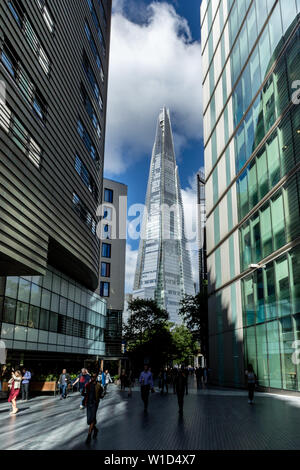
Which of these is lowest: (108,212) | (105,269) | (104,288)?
(104,288)

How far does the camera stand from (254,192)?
26.5 metres

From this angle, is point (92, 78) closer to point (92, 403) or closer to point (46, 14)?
point (46, 14)

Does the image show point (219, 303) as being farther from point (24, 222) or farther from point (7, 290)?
point (24, 222)

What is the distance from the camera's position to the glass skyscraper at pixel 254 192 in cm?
2147

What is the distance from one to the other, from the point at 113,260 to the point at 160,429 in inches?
2199

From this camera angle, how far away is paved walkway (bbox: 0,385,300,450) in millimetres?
8633

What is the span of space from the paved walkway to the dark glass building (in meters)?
6.57

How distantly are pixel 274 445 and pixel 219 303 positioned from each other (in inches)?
942

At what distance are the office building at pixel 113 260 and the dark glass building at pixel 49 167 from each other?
28777 mm

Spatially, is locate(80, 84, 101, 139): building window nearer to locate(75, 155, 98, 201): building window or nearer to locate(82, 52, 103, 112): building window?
locate(82, 52, 103, 112): building window

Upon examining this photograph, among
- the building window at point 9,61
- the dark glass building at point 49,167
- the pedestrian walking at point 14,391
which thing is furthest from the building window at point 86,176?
the pedestrian walking at point 14,391

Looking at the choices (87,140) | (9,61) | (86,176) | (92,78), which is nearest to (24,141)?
(9,61)

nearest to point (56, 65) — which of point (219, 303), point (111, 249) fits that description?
point (219, 303)

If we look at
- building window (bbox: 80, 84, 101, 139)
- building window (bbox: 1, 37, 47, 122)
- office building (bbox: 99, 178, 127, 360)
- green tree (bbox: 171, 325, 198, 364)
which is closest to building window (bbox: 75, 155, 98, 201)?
building window (bbox: 80, 84, 101, 139)
